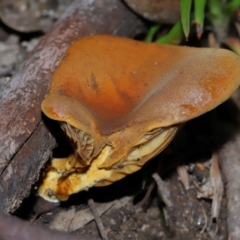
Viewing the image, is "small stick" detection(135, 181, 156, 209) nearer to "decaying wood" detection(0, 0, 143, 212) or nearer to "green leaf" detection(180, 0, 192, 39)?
"decaying wood" detection(0, 0, 143, 212)

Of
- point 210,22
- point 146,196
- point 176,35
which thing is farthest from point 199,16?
point 146,196

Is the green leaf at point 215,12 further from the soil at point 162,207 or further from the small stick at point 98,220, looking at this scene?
the small stick at point 98,220

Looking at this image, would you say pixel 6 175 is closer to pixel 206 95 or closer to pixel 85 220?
pixel 85 220

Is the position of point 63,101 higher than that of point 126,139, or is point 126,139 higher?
point 63,101

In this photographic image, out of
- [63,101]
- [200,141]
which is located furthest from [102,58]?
[200,141]

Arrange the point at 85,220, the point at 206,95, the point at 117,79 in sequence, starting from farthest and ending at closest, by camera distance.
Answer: the point at 85,220 < the point at 117,79 < the point at 206,95

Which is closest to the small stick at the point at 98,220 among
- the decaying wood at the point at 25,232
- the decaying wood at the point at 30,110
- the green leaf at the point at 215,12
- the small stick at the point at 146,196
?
the small stick at the point at 146,196

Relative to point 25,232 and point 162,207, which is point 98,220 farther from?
point 25,232
